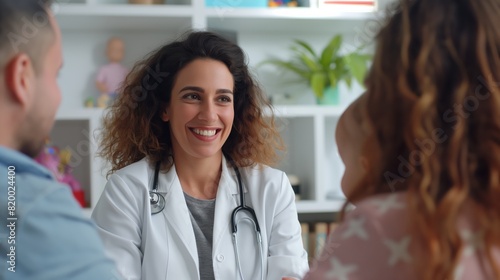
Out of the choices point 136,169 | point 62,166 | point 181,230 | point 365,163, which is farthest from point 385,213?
point 62,166

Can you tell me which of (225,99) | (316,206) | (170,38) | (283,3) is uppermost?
(283,3)

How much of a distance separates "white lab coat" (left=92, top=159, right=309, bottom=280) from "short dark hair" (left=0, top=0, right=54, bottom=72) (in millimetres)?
1029

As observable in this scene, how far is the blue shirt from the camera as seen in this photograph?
0.75 m

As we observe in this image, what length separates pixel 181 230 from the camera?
1797 millimetres

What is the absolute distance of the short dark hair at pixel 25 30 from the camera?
2.53 ft

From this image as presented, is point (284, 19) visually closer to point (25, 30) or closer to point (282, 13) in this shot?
point (282, 13)

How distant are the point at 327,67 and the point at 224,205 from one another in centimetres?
144

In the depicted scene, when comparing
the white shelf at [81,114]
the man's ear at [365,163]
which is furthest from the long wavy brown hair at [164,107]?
the man's ear at [365,163]

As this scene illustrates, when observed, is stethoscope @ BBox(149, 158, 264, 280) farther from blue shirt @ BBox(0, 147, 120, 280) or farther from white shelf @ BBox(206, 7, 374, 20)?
white shelf @ BBox(206, 7, 374, 20)

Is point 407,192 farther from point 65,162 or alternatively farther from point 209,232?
point 65,162

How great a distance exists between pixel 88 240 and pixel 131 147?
1.24m

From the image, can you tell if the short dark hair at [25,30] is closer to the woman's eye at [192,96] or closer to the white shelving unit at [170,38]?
the woman's eye at [192,96]

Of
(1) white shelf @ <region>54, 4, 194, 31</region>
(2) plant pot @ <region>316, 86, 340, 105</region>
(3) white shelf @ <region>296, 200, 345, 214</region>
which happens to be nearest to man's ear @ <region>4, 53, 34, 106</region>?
(1) white shelf @ <region>54, 4, 194, 31</region>

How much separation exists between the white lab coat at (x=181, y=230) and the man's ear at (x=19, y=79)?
103 centimetres
